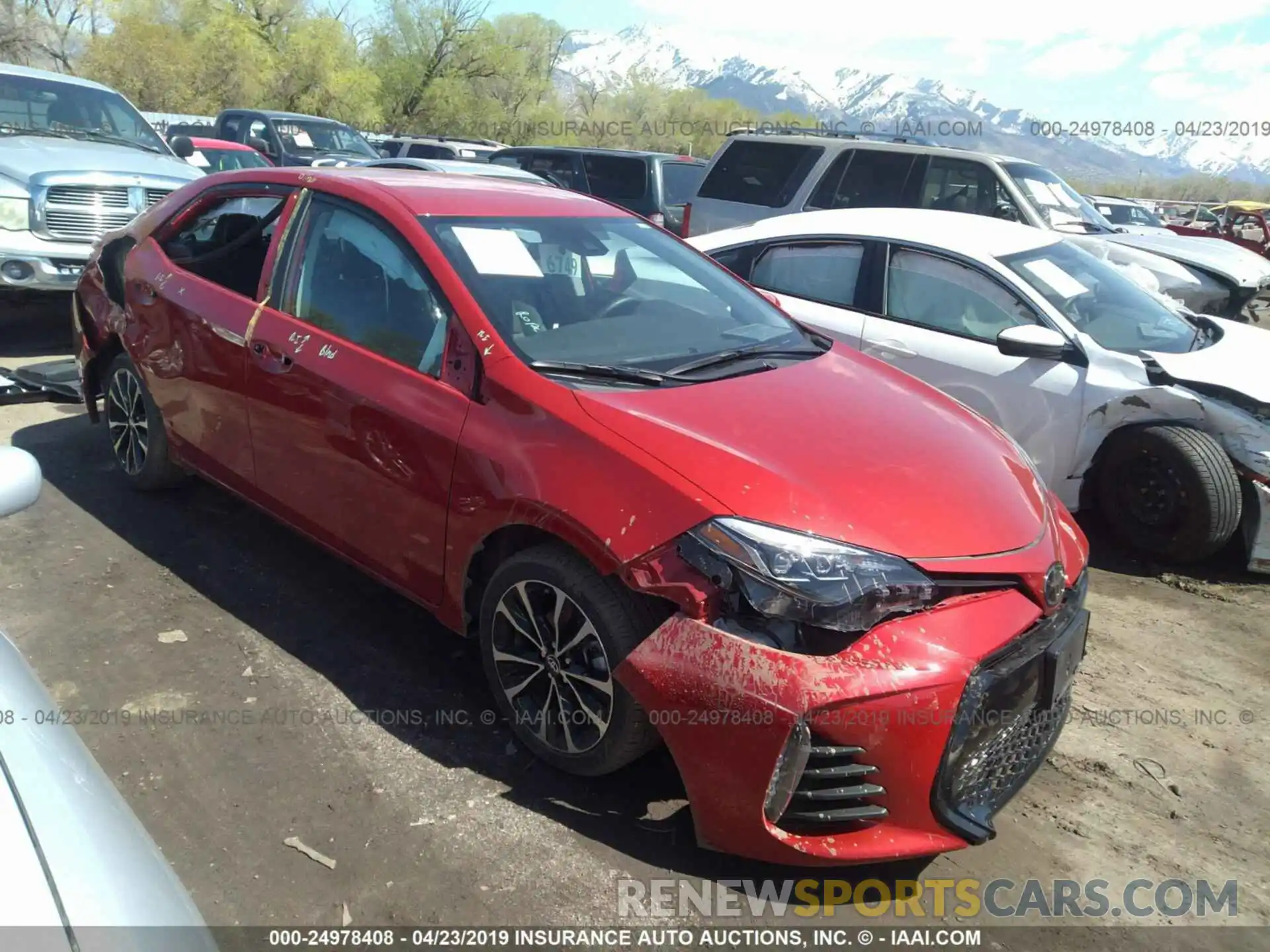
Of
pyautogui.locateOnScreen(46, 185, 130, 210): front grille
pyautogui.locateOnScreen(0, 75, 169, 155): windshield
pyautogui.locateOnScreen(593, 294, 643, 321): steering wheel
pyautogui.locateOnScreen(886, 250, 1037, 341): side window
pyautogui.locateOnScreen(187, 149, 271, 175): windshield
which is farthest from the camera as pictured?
pyautogui.locateOnScreen(187, 149, 271, 175): windshield

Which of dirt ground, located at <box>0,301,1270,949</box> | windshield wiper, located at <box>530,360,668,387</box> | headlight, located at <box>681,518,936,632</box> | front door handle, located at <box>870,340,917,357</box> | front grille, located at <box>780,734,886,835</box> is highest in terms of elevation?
windshield wiper, located at <box>530,360,668,387</box>

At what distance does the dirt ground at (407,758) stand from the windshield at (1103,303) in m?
1.44

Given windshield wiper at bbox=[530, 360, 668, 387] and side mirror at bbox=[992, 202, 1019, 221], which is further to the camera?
side mirror at bbox=[992, 202, 1019, 221]

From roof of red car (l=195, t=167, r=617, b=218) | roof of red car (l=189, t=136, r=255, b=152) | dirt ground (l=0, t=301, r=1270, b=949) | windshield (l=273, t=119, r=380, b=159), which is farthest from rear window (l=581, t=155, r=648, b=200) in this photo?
dirt ground (l=0, t=301, r=1270, b=949)

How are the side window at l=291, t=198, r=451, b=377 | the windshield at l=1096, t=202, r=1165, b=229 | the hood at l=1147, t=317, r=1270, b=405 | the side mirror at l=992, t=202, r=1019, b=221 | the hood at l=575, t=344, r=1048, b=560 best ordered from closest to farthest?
the hood at l=575, t=344, r=1048, b=560, the side window at l=291, t=198, r=451, b=377, the hood at l=1147, t=317, r=1270, b=405, the side mirror at l=992, t=202, r=1019, b=221, the windshield at l=1096, t=202, r=1165, b=229

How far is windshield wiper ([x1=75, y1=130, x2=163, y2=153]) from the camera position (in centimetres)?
862

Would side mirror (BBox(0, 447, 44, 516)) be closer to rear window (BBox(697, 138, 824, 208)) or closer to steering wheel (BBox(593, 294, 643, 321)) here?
steering wheel (BBox(593, 294, 643, 321))

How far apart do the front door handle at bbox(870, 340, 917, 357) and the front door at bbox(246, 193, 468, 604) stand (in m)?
2.89

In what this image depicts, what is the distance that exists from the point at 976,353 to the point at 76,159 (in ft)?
23.0

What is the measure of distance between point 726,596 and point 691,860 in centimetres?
81

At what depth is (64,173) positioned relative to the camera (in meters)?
7.43

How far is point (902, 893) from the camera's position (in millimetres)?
2705

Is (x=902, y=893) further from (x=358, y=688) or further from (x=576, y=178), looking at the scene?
(x=576, y=178)

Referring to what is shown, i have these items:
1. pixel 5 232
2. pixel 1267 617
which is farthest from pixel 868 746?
pixel 5 232
